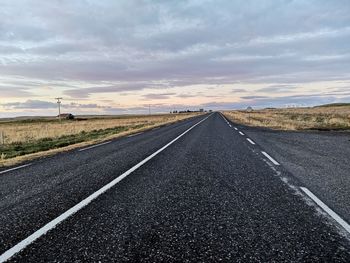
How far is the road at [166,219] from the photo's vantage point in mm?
3359

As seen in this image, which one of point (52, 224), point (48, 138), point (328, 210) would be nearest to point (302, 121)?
point (48, 138)

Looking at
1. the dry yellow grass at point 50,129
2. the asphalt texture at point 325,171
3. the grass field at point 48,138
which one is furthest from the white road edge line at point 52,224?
the dry yellow grass at point 50,129

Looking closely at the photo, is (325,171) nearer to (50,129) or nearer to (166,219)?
(166,219)

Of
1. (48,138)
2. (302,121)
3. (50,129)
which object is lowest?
(50,129)

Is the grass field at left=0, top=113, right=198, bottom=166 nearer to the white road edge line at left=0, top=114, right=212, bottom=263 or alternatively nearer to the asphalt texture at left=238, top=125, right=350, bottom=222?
the white road edge line at left=0, top=114, right=212, bottom=263

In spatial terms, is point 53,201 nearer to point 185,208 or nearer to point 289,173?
point 185,208

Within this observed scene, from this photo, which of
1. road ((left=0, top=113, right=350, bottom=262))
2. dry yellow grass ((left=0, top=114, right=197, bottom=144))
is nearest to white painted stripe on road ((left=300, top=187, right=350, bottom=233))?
road ((left=0, top=113, right=350, bottom=262))

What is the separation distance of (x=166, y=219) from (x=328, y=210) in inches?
97.4

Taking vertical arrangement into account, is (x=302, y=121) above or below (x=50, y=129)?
above

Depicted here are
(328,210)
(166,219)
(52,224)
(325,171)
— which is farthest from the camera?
(325,171)

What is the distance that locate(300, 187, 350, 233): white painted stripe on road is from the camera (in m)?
4.09

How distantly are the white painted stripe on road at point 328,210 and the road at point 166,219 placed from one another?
9cm

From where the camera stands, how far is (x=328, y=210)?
4.73 meters

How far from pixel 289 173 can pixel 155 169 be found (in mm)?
3411
